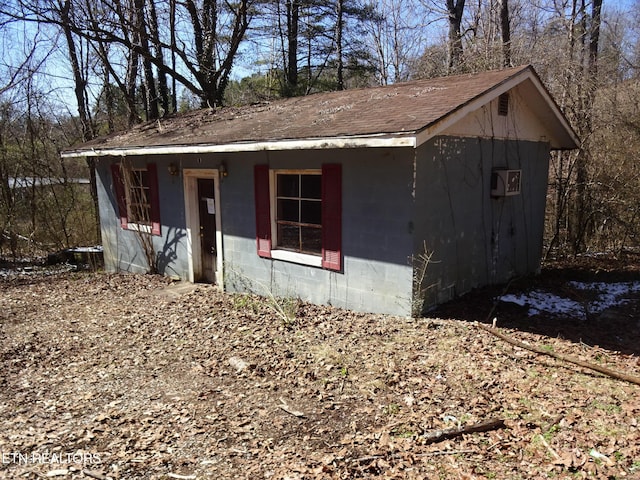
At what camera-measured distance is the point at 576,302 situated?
7117 mm

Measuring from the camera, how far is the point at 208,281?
960cm

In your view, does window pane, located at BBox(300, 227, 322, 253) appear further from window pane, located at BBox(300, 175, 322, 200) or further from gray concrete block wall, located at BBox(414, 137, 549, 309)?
gray concrete block wall, located at BBox(414, 137, 549, 309)

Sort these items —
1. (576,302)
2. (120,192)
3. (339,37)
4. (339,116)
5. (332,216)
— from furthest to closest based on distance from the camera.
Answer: (339,37)
(120,192)
(576,302)
(339,116)
(332,216)

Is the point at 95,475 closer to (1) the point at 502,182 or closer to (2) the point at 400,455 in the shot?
(2) the point at 400,455

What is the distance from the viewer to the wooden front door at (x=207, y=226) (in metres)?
8.98

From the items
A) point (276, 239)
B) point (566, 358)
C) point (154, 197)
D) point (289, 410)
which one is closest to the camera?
point (289, 410)

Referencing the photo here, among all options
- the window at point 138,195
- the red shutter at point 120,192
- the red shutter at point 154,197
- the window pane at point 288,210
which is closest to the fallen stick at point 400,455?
the window pane at point 288,210

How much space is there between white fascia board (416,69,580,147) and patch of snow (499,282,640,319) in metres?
2.99

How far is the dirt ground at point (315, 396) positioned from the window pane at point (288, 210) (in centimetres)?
147

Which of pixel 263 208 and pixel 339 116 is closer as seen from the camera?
pixel 339 116

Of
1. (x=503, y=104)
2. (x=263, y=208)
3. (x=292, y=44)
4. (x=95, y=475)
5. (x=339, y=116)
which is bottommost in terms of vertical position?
(x=95, y=475)

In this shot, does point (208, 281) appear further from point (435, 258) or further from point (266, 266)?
point (435, 258)

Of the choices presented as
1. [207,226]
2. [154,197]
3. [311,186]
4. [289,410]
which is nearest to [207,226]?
[207,226]

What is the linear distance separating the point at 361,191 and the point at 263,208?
203 cm
